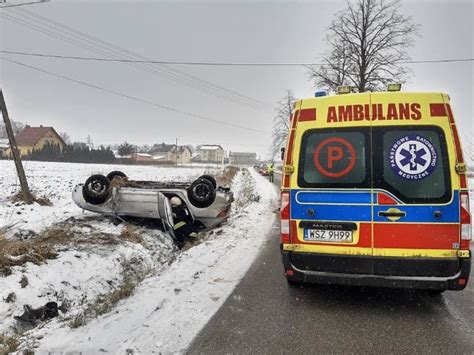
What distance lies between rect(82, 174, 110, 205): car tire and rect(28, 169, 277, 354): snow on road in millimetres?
2486

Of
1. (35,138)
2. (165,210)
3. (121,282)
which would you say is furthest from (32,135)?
(121,282)

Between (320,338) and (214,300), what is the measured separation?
1.35m

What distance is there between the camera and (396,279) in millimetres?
3889

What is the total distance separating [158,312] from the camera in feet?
13.1

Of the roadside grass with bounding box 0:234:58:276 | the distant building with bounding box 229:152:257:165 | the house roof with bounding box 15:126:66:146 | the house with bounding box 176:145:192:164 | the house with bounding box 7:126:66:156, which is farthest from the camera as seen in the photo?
the distant building with bounding box 229:152:257:165

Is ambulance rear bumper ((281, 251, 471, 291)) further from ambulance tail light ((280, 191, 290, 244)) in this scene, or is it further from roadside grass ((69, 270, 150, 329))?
roadside grass ((69, 270, 150, 329))

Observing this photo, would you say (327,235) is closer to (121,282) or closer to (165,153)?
(121,282)

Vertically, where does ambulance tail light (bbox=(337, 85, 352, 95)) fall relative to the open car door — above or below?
above

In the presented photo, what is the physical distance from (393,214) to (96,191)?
6.31 m

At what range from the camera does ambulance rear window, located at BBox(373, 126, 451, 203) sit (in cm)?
381

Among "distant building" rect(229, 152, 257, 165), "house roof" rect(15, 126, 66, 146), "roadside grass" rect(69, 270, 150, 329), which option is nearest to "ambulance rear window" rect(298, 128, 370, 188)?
"roadside grass" rect(69, 270, 150, 329)

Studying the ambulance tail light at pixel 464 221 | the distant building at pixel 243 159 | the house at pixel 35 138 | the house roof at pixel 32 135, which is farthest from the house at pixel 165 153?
the ambulance tail light at pixel 464 221

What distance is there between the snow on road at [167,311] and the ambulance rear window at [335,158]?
5.80 feet

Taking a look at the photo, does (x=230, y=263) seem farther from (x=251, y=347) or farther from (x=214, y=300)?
(x=251, y=347)
